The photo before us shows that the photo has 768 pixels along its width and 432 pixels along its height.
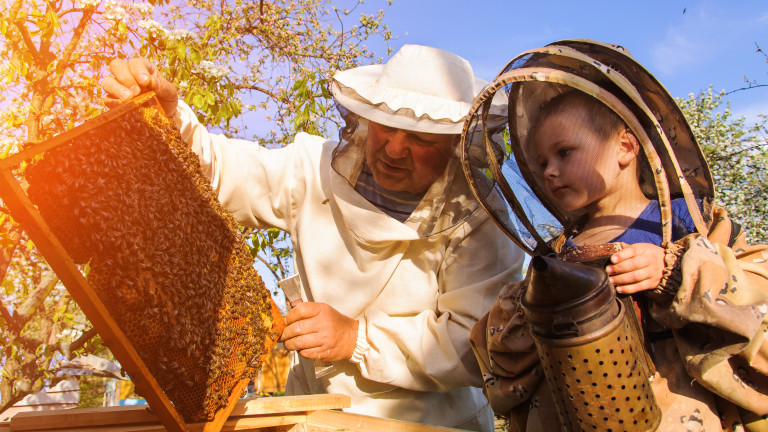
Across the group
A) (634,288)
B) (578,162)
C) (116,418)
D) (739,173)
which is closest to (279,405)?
(116,418)

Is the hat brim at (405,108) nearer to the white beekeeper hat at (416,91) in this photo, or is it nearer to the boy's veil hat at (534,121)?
the white beekeeper hat at (416,91)

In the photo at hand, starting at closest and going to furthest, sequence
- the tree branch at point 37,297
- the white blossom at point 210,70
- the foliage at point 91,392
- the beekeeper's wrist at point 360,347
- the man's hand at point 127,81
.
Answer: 1. the man's hand at point 127,81
2. the beekeeper's wrist at point 360,347
3. the white blossom at point 210,70
4. the tree branch at point 37,297
5. the foliage at point 91,392

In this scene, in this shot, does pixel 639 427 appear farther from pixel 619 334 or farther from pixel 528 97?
pixel 528 97

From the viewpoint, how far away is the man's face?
2586mm

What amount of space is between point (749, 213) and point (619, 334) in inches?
440

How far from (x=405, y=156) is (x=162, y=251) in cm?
134

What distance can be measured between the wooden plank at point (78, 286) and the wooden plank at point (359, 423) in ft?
2.46

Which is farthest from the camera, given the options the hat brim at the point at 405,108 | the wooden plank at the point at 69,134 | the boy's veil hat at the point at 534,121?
the hat brim at the point at 405,108

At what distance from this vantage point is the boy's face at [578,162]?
1.85 m

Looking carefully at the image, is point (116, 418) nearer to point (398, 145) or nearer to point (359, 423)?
point (359, 423)

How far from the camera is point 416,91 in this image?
8.49ft

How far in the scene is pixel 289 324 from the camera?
2.30m

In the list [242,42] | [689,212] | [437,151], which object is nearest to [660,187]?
[689,212]

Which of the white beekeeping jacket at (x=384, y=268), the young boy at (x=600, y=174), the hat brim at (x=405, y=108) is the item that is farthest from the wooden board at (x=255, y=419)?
the hat brim at (x=405, y=108)
